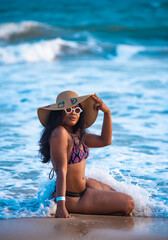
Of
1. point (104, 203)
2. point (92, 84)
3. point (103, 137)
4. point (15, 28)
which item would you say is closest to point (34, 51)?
point (15, 28)

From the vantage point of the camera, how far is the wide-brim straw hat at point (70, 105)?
11.4 ft

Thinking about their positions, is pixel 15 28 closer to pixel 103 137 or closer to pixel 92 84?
pixel 92 84

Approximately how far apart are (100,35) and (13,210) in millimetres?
20920

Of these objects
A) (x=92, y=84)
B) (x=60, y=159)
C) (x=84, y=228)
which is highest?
(x=92, y=84)

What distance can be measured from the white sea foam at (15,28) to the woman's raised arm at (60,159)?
18.9 metres

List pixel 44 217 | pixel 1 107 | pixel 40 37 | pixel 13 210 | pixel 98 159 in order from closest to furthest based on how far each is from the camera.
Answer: pixel 44 217, pixel 13 210, pixel 98 159, pixel 1 107, pixel 40 37

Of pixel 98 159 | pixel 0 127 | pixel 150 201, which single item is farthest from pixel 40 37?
pixel 150 201

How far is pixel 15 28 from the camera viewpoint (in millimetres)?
23375

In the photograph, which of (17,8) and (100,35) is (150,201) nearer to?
(100,35)

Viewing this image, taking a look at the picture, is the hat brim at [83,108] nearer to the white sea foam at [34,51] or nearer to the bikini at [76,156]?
the bikini at [76,156]

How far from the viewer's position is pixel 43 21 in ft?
86.9

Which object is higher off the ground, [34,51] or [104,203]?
[34,51]

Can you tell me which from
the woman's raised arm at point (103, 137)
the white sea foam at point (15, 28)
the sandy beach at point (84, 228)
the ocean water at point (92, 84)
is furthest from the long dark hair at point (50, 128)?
the white sea foam at point (15, 28)

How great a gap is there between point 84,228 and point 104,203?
481mm
